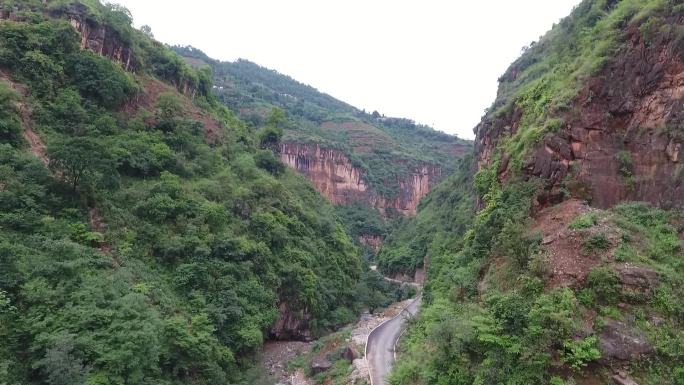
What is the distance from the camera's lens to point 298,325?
3073 centimetres

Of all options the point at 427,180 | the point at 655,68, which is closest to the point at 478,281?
the point at 655,68

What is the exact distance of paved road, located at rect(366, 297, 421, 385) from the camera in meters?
22.1

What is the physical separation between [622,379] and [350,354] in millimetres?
16160

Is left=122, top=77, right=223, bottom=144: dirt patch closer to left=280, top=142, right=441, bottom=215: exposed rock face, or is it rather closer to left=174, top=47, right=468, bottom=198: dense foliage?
left=280, top=142, right=441, bottom=215: exposed rock face

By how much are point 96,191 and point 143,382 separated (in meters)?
11.5

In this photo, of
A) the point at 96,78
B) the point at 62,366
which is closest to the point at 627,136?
the point at 62,366

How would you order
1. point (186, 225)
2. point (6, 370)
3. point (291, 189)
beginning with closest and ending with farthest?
point (6, 370)
point (186, 225)
point (291, 189)

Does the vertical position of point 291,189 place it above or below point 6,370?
above

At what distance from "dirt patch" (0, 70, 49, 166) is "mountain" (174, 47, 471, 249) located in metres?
53.4

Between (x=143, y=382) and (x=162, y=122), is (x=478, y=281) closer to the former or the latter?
(x=143, y=382)

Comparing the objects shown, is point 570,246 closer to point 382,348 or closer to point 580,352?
point 580,352

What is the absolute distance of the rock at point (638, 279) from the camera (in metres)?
12.5

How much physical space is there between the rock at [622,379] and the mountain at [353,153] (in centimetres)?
7297

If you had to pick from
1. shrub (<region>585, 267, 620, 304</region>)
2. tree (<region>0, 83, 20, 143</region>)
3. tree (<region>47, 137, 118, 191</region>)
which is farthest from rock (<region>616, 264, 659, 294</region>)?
tree (<region>0, 83, 20, 143</region>)
